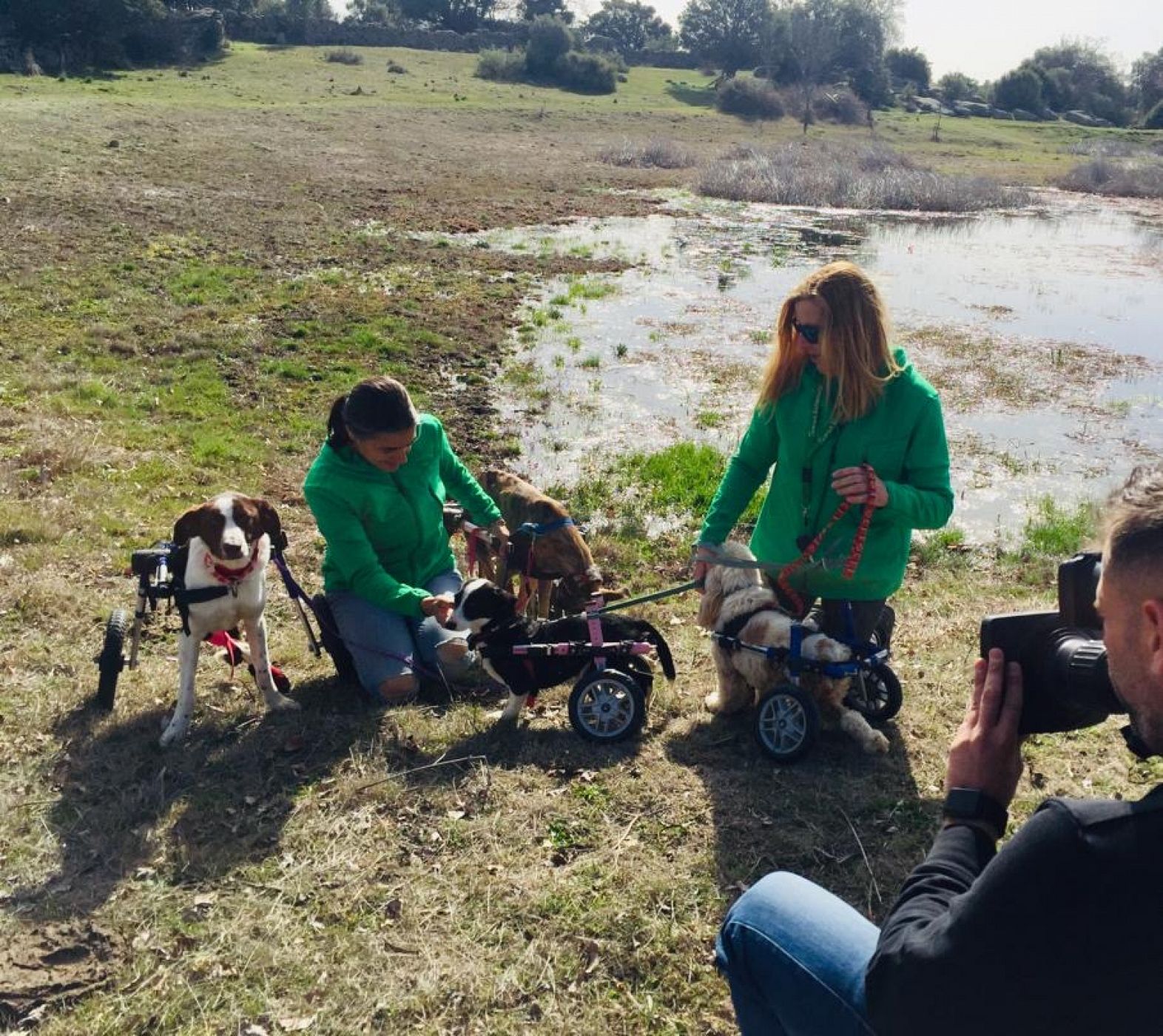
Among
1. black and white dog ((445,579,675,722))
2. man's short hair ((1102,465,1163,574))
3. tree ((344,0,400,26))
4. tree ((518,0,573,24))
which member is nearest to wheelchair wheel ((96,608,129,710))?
black and white dog ((445,579,675,722))

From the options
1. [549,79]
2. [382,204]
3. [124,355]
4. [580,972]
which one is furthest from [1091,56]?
[580,972]

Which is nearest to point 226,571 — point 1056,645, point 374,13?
point 1056,645

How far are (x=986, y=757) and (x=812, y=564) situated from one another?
2.84m

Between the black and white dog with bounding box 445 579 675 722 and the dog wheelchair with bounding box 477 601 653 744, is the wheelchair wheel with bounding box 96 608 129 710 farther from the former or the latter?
the dog wheelchair with bounding box 477 601 653 744

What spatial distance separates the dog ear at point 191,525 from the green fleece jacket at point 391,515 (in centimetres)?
59

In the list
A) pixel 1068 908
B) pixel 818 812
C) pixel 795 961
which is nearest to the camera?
pixel 1068 908

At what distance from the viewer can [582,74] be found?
6462cm

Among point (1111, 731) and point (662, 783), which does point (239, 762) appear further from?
point (1111, 731)

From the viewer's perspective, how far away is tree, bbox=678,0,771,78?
3255 inches

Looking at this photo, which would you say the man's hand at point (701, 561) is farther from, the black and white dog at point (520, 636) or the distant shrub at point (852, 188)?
the distant shrub at point (852, 188)

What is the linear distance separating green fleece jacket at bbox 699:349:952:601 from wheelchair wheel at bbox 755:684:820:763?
2.13 feet

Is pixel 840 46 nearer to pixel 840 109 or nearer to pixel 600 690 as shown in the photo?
pixel 840 109

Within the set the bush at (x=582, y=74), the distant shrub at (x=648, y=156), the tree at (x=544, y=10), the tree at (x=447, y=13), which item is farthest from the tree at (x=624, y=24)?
the distant shrub at (x=648, y=156)

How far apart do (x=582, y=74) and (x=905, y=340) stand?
55.0m
